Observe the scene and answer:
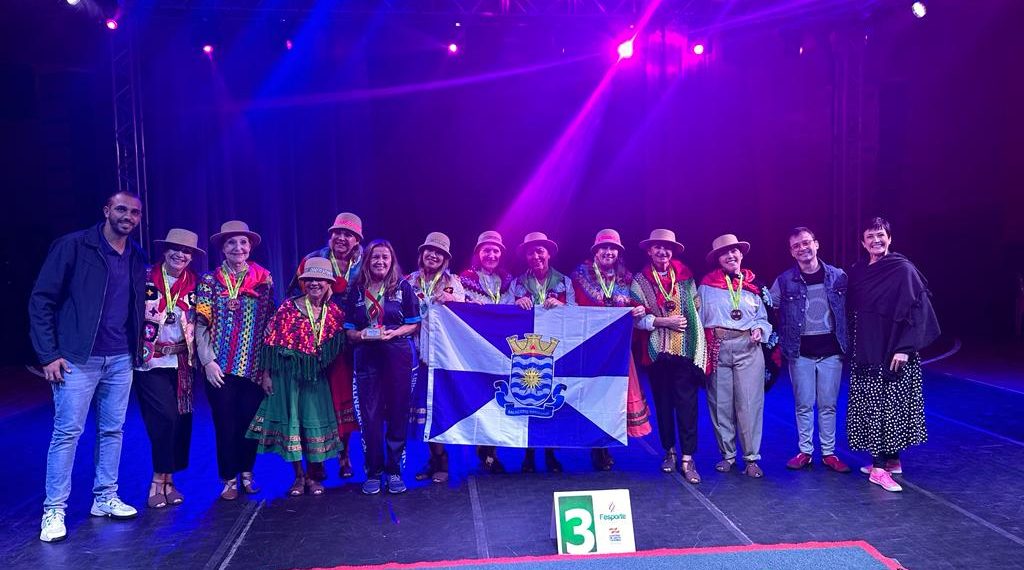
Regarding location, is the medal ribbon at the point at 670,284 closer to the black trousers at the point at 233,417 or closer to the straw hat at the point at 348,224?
the straw hat at the point at 348,224

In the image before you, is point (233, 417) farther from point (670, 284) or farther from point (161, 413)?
point (670, 284)

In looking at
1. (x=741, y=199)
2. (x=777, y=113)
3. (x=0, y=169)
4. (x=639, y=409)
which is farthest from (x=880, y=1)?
(x=0, y=169)

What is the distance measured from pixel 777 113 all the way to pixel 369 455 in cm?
804

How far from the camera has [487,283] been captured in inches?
160

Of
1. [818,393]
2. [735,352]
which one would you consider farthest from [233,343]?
[818,393]

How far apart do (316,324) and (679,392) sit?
2096 mm

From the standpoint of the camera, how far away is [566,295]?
13.1ft

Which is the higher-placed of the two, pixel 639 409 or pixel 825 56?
pixel 825 56

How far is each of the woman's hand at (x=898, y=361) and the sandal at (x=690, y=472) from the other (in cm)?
122

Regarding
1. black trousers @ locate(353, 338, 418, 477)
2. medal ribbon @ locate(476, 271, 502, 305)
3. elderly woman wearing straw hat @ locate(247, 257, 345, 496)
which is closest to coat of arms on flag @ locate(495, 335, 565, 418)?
medal ribbon @ locate(476, 271, 502, 305)

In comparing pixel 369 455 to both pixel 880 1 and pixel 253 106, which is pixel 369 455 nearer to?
pixel 253 106

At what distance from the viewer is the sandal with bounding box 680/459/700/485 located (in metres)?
3.64

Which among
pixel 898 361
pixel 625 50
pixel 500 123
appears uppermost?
pixel 625 50

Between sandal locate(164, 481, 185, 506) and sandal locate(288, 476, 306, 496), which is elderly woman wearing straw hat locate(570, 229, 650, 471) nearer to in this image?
sandal locate(288, 476, 306, 496)
